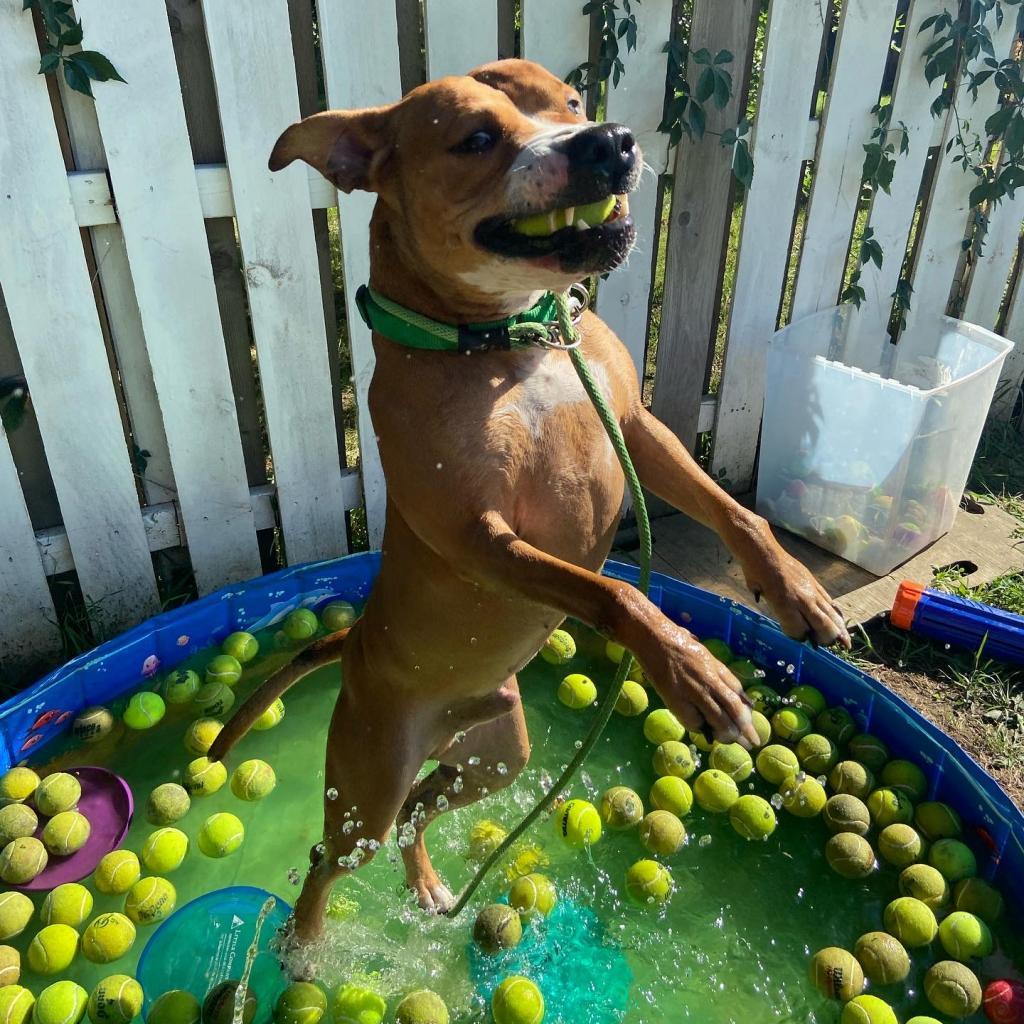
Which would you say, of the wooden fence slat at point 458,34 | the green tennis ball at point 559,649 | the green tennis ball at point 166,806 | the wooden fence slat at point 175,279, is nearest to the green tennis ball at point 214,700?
the green tennis ball at point 166,806

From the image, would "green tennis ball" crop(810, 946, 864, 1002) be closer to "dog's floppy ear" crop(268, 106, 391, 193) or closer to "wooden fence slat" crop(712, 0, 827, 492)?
"dog's floppy ear" crop(268, 106, 391, 193)

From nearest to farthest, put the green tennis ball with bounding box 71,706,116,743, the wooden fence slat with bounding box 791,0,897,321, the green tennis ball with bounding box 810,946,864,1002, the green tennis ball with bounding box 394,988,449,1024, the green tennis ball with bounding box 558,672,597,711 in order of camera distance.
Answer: the green tennis ball with bounding box 394,988,449,1024 < the green tennis ball with bounding box 810,946,864,1002 < the green tennis ball with bounding box 71,706,116,743 < the green tennis ball with bounding box 558,672,597,711 < the wooden fence slat with bounding box 791,0,897,321

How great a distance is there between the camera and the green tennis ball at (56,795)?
9.39 ft

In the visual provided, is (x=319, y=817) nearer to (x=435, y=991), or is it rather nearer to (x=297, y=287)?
(x=435, y=991)

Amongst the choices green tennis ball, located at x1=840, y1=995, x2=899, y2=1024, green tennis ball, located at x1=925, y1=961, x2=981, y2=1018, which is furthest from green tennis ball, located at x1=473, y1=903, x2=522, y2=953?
green tennis ball, located at x1=925, y1=961, x2=981, y2=1018

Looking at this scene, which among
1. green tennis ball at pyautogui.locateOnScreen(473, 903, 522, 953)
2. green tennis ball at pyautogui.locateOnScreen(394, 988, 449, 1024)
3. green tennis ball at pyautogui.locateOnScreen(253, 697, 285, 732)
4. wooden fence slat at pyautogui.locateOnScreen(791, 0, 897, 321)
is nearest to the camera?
green tennis ball at pyautogui.locateOnScreen(394, 988, 449, 1024)

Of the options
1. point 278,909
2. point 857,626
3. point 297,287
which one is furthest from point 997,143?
point 278,909

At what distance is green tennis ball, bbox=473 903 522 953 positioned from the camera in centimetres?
257

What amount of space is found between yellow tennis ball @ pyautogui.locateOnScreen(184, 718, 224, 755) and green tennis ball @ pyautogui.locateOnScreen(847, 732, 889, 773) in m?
2.06

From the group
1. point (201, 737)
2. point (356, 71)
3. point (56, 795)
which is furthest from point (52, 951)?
point (356, 71)

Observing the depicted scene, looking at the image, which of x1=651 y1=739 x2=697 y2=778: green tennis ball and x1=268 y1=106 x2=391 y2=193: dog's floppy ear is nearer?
x1=268 y1=106 x2=391 y2=193: dog's floppy ear

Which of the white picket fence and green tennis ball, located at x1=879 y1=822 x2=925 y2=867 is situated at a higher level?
the white picket fence

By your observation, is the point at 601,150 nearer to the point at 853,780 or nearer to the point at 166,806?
the point at 853,780

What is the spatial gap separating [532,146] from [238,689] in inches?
93.4
